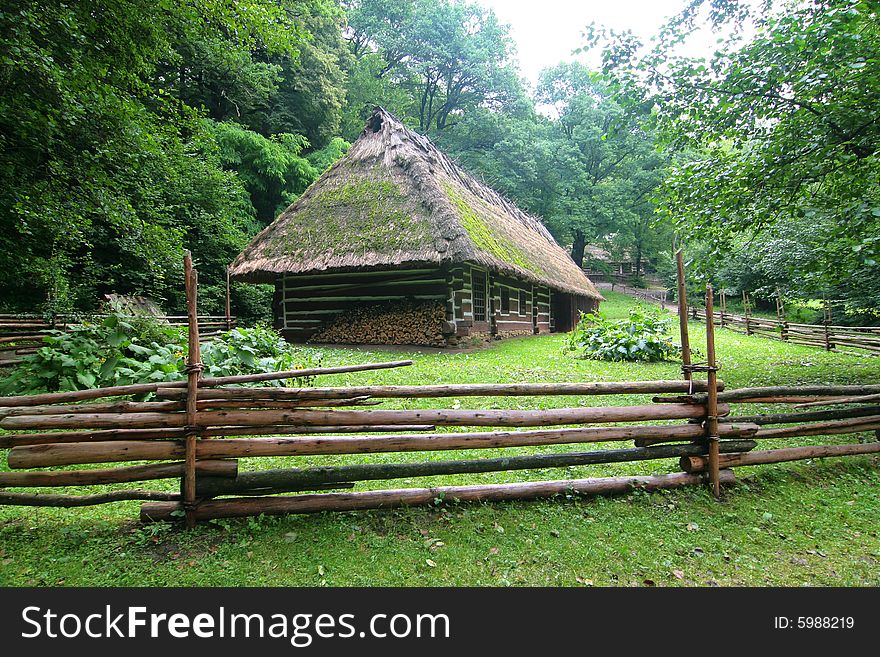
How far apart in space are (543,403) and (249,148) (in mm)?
17213

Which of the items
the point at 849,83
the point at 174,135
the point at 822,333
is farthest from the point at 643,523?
the point at 822,333

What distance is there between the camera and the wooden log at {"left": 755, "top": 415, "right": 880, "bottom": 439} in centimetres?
397

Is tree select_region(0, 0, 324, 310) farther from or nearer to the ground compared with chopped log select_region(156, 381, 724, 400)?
farther from the ground

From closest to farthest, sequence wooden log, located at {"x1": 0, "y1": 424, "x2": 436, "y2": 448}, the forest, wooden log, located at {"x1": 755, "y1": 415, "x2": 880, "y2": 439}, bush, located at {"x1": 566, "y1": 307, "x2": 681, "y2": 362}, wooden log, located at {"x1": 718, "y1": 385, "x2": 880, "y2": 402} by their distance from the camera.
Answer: wooden log, located at {"x1": 0, "y1": 424, "x2": 436, "y2": 448} → wooden log, located at {"x1": 718, "y1": 385, "x2": 880, "y2": 402} → wooden log, located at {"x1": 755, "y1": 415, "x2": 880, "y2": 439} → the forest → bush, located at {"x1": 566, "y1": 307, "x2": 681, "y2": 362}

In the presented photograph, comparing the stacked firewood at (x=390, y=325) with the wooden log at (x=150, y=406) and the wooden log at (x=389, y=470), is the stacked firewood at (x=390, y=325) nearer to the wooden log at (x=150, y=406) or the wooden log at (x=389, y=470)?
the wooden log at (x=389, y=470)

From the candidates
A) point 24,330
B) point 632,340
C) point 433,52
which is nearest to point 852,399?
point 632,340

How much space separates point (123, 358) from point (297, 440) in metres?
3.39

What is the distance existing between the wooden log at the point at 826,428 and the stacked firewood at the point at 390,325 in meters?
7.34

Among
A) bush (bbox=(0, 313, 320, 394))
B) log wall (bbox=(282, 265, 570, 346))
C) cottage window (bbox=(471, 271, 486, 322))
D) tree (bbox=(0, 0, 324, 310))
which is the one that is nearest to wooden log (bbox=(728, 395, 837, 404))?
bush (bbox=(0, 313, 320, 394))

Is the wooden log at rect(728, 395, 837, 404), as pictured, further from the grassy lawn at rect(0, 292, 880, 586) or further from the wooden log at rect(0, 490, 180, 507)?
the wooden log at rect(0, 490, 180, 507)

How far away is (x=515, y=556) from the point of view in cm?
271

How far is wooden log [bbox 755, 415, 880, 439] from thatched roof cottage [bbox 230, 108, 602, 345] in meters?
6.43
